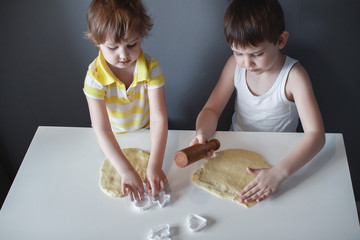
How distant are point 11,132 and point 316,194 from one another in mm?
1296

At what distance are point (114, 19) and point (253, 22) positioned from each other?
0.36 metres

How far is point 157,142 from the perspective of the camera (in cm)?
94

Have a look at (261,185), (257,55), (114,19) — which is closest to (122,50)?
(114,19)

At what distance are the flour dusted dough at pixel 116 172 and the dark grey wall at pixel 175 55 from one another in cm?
45

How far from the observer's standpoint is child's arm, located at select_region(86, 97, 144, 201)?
84 centimetres

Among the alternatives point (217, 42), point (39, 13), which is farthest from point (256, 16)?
point (39, 13)

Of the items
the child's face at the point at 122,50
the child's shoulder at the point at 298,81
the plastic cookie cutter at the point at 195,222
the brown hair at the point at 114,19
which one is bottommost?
the plastic cookie cutter at the point at 195,222

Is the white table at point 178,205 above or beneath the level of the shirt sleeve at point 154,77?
beneath

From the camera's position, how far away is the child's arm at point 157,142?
0.85 meters

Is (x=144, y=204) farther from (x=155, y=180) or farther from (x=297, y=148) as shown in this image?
(x=297, y=148)

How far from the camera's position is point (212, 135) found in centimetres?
99

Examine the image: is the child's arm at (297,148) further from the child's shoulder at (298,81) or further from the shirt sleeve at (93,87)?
the shirt sleeve at (93,87)

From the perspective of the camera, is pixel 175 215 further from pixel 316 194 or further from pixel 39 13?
pixel 39 13

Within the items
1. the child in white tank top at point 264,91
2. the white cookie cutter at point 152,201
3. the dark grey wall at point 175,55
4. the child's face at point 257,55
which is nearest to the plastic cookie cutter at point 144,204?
the white cookie cutter at point 152,201
